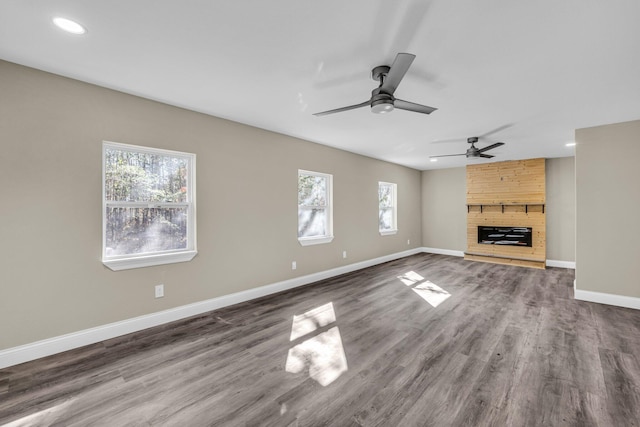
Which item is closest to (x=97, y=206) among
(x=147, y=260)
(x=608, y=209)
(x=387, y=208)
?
(x=147, y=260)

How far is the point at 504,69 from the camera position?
249 centimetres

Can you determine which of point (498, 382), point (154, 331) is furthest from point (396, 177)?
point (154, 331)

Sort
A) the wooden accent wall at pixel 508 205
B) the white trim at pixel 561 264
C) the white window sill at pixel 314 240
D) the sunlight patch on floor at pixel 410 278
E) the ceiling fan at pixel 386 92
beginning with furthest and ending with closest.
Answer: the wooden accent wall at pixel 508 205
the white trim at pixel 561 264
the sunlight patch on floor at pixel 410 278
the white window sill at pixel 314 240
the ceiling fan at pixel 386 92

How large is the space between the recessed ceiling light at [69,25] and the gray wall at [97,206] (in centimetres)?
95

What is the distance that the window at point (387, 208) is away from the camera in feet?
23.5

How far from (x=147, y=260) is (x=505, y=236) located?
7.71 m

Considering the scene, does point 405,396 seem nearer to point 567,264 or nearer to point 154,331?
point 154,331

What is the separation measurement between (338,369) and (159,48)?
9.77 ft

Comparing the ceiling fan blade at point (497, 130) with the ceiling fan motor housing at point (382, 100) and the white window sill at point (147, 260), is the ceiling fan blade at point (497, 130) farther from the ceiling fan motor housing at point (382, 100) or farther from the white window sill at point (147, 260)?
the white window sill at point (147, 260)

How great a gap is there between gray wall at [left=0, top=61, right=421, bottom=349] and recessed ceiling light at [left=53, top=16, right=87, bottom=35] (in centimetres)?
95

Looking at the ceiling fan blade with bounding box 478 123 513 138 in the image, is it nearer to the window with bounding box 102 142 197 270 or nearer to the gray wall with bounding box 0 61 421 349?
the gray wall with bounding box 0 61 421 349

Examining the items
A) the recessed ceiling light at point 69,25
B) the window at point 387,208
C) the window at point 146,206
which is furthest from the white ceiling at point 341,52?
the window at point 387,208

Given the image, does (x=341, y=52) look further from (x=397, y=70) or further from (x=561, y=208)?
(x=561, y=208)

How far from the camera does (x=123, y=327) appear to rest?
296cm
